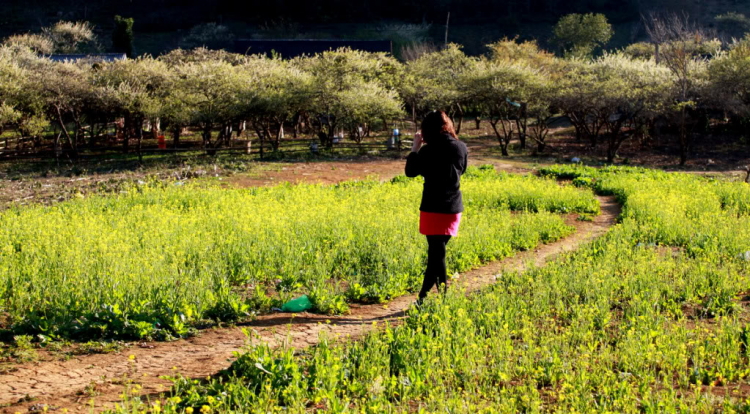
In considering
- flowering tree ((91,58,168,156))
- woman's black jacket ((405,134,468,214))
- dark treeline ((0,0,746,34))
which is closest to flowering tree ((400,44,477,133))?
flowering tree ((91,58,168,156))

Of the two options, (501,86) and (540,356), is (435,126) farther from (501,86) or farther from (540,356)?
(501,86)

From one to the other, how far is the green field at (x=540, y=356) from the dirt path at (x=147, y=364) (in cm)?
36

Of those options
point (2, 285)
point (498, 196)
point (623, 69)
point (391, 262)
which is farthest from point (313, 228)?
point (623, 69)

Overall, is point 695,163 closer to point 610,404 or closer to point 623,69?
point 623,69

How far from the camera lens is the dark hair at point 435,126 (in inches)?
259

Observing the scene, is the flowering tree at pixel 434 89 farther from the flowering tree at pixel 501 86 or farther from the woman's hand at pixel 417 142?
the woman's hand at pixel 417 142

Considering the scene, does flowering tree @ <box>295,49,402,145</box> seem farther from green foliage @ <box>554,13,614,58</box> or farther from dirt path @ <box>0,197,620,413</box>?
green foliage @ <box>554,13,614,58</box>

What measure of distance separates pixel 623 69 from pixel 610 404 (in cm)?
3305

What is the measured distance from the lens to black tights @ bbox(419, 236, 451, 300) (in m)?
6.78

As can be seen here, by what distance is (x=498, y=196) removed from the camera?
564 inches

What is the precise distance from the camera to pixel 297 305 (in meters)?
7.19

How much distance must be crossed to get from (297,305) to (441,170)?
2487mm

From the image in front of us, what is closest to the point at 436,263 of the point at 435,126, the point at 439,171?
the point at 439,171

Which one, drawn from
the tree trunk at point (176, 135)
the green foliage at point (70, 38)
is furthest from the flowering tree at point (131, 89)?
the green foliage at point (70, 38)
